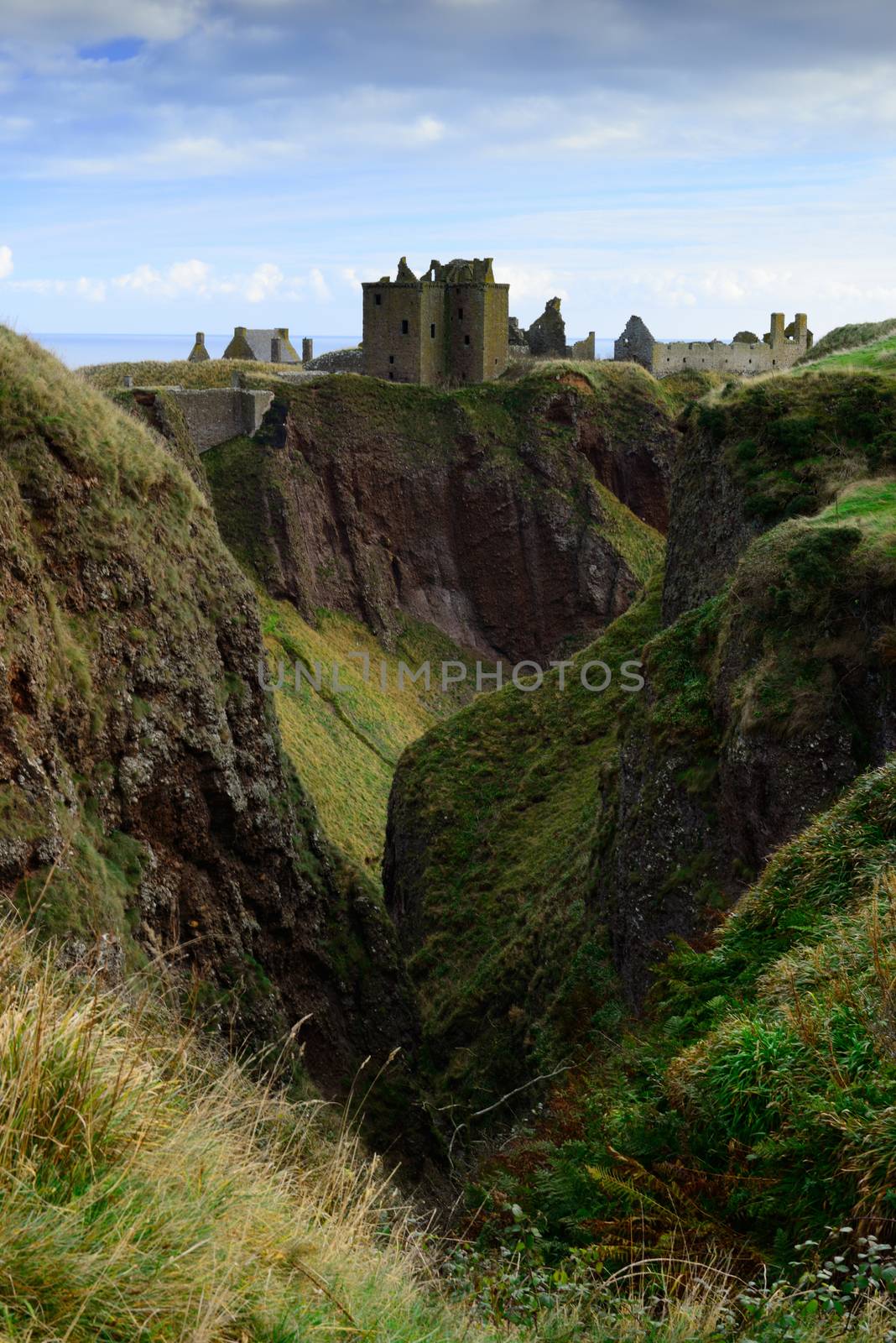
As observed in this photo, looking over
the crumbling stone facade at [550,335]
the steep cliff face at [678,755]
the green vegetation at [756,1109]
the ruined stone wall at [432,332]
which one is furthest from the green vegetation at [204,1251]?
the crumbling stone facade at [550,335]

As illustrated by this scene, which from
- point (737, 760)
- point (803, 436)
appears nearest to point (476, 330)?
point (803, 436)

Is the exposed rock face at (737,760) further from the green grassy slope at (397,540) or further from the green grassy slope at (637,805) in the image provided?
the green grassy slope at (397,540)

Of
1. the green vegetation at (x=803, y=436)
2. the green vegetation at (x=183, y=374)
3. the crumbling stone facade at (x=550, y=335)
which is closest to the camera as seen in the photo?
the green vegetation at (x=803, y=436)

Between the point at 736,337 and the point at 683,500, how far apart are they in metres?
48.7

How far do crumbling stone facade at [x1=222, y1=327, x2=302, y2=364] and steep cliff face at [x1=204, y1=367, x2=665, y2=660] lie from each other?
14.7 m

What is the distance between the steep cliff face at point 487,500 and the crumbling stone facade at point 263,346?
14.7 meters

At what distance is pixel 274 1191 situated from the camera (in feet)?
19.6

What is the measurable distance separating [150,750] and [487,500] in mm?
47183

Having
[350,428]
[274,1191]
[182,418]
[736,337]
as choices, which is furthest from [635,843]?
[736,337]

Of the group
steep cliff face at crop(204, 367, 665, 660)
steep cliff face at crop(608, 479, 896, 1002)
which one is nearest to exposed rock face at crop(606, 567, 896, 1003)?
steep cliff face at crop(608, 479, 896, 1002)

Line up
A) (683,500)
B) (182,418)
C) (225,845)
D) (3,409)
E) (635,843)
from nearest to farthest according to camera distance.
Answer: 1. (3,409)
2. (225,845)
3. (635,843)
4. (683,500)
5. (182,418)

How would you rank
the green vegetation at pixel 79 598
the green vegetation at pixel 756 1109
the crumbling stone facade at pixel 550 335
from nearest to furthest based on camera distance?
the green vegetation at pixel 756 1109 → the green vegetation at pixel 79 598 → the crumbling stone facade at pixel 550 335

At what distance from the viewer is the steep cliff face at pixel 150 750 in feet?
48.5

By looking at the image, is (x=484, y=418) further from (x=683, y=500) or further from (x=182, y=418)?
(x=683, y=500)
